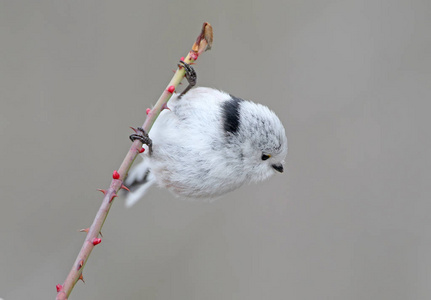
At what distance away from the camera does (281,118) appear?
220 centimetres

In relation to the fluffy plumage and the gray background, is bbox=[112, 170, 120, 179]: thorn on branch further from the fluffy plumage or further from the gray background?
the gray background

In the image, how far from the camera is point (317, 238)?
2221mm

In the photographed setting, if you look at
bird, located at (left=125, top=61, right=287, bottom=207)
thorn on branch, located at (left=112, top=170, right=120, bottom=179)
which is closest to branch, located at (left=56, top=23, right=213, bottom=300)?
thorn on branch, located at (left=112, top=170, right=120, bottom=179)

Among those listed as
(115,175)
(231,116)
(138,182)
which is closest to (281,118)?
(138,182)

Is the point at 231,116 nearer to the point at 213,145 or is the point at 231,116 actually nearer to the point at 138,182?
the point at 213,145

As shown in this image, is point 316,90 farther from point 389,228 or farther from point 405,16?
point 389,228

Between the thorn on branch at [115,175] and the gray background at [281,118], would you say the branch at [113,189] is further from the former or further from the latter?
the gray background at [281,118]

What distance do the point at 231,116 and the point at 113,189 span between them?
16.1 inches

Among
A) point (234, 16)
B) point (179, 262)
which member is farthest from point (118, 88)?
point (179, 262)

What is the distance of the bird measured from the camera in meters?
1.14

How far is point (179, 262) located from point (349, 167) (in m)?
0.87

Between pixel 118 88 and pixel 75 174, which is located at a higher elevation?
pixel 118 88

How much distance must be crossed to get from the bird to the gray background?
84cm

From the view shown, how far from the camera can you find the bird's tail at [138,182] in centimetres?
142
